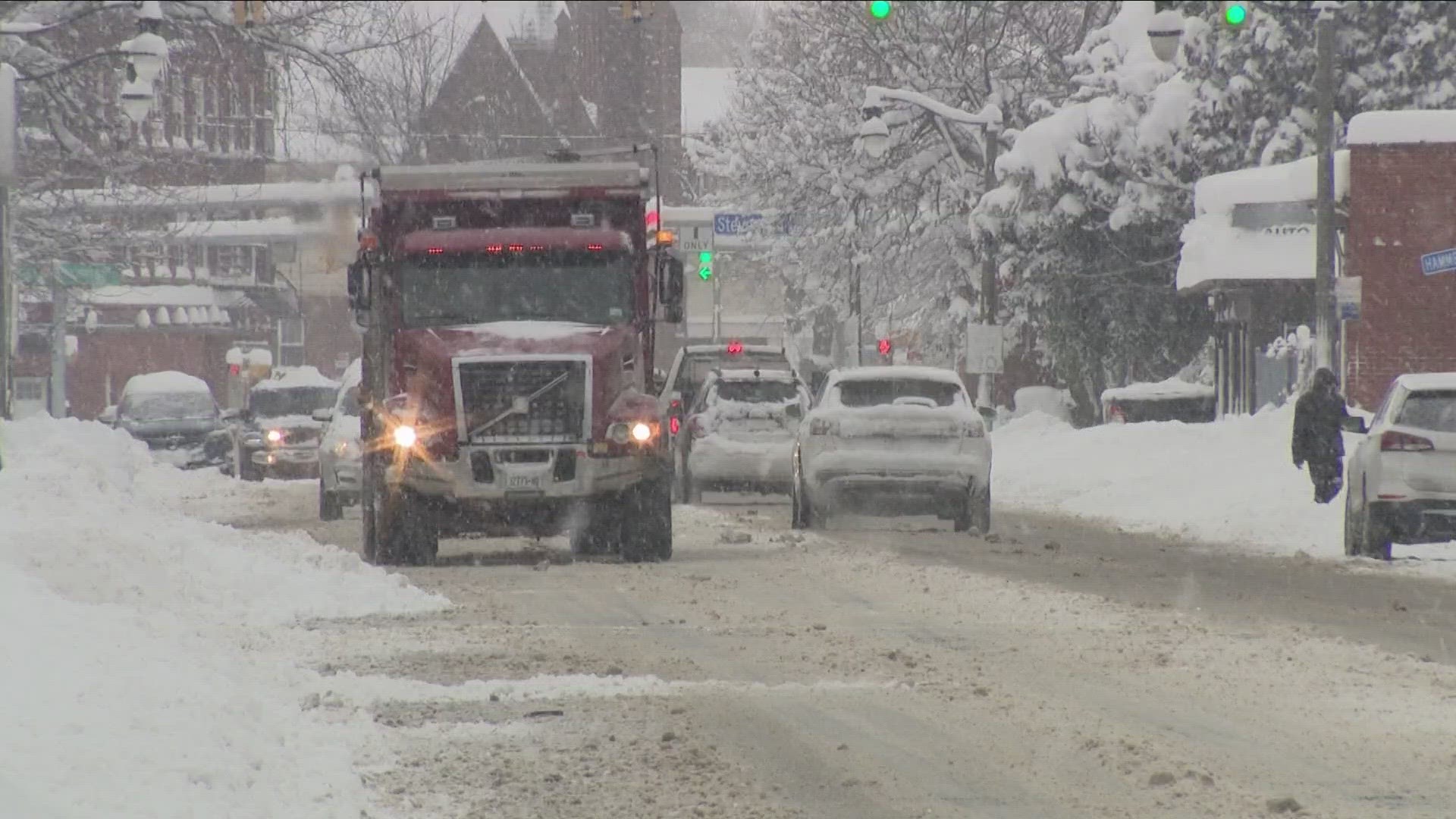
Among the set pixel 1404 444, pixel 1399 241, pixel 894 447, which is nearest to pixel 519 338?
pixel 894 447

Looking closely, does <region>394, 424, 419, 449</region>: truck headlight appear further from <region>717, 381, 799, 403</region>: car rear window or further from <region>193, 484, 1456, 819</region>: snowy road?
<region>717, 381, 799, 403</region>: car rear window

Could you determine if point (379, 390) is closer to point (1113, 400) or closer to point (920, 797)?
point (920, 797)

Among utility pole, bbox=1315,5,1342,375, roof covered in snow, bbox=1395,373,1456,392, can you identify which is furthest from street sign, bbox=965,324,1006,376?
roof covered in snow, bbox=1395,373,1456,392

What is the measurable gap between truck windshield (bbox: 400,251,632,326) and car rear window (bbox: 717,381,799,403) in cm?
910

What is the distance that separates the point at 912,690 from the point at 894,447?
Answer: 1140 cm

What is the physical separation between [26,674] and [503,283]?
36.7 feet

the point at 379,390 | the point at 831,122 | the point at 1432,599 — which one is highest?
the point at 831,122

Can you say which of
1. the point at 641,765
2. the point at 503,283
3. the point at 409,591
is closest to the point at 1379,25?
the point at 503,283

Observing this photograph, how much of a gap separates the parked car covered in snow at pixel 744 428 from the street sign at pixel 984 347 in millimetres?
11251

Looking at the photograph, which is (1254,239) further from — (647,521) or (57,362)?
(57,362)

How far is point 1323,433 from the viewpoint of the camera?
81.0 feet

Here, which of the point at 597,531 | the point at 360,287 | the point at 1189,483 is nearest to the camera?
the point at 360,287

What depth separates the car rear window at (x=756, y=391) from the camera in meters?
Answer: 29.1

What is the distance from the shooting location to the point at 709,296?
116250 mm
